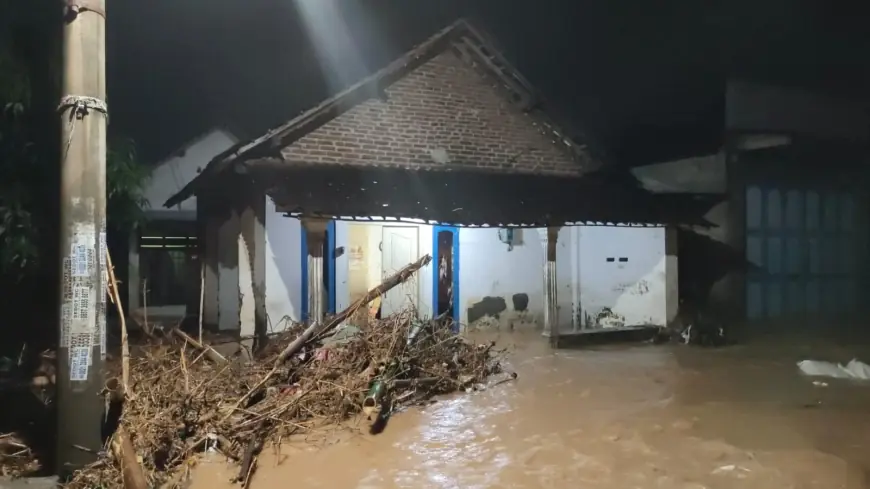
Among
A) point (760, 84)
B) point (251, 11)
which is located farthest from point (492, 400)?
point (251, 11)

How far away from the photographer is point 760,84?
40.0ft

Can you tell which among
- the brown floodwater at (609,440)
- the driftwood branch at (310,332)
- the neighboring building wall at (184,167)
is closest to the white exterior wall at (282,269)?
the neighboring building wall at (184,167)

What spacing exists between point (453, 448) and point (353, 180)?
19.8 ft

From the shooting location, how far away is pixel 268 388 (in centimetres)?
624

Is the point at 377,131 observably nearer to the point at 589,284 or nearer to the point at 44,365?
the point at 589,284

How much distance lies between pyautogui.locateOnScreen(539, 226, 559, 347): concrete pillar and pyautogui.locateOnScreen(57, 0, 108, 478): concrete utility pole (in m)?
Answer: 7.64

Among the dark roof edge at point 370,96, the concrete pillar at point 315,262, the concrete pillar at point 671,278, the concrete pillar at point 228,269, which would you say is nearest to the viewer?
the concrete pillar at point 315,262

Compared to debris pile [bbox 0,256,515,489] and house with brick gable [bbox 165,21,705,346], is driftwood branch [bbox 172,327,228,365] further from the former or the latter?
house with brick gable [bbox 165,21,705,346]

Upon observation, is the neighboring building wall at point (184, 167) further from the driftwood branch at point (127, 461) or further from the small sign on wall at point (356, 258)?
the driftwood branch at point (127, 461)

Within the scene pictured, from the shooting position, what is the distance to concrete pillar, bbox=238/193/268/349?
999 centimetres

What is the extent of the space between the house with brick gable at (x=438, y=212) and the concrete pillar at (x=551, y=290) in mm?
25

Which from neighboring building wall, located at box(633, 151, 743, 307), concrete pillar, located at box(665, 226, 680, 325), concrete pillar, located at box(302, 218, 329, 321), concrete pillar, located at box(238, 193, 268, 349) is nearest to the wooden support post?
concrete pillar, located at box(665, 226, 680, 325)

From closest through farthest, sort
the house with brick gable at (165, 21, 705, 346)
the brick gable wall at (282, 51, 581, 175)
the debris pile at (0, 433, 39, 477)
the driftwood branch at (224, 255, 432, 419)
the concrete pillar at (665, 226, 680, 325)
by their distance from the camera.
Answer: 1. the debris pile at (0, 433, 39, 477)
2. the driftwood branch at (224, 255, 432, 419)
3. the house with brick gable at (165, 21, 705, 346)
4. the brick gable wall at (282, 51, 581, 175)
5. the concrete pillar at (665, 226, 680, 325)

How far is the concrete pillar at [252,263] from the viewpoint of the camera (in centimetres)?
999
